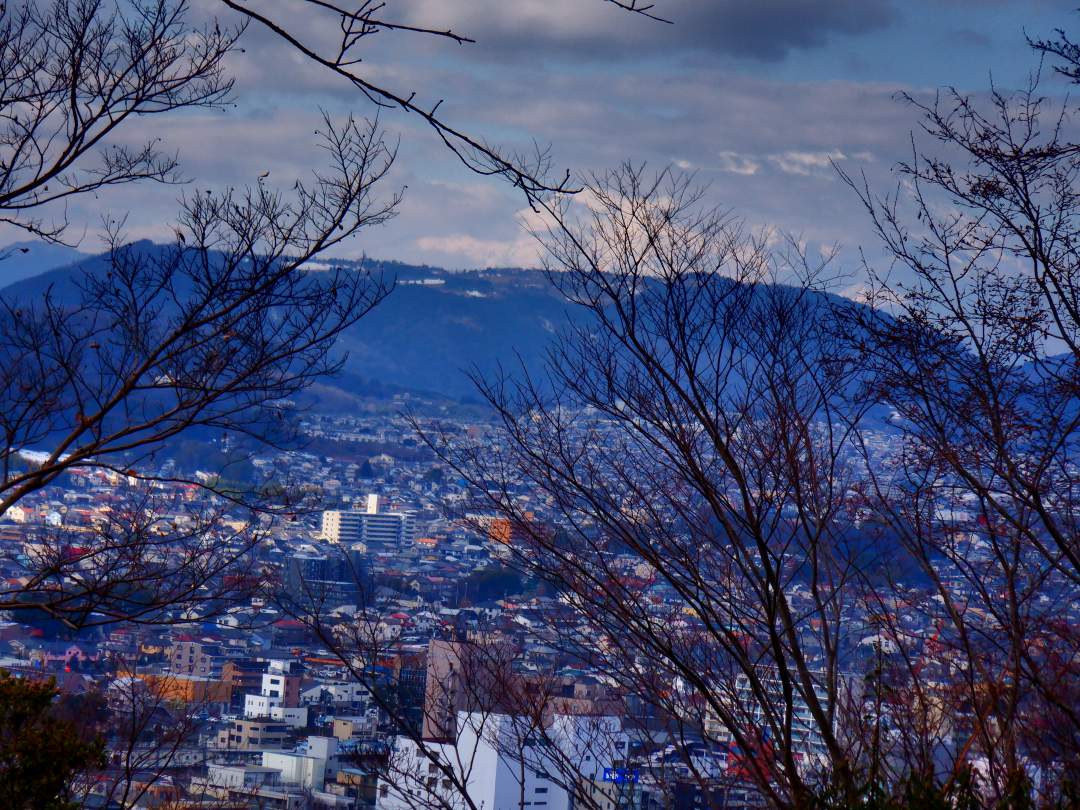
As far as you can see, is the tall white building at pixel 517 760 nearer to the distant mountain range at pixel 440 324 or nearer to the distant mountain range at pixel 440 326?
the distant mountain range at pixel 440 326

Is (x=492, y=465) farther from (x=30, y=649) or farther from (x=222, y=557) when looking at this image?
(x=30, y=649)

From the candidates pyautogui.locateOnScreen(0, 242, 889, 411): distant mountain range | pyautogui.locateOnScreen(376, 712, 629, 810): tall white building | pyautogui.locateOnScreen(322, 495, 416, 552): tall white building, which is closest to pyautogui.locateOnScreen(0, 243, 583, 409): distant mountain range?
pyautogui.locateOnScreen(0, 242, 889, 411): distant mountain range

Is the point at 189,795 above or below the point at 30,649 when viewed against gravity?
below

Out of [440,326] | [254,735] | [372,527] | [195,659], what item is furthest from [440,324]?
[254,735]

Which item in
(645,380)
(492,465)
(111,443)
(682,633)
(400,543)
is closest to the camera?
(645,380)

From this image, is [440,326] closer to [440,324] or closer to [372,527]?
[440,324]

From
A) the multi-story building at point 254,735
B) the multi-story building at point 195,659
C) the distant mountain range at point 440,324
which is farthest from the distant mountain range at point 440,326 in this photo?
the multi-story building at point 254,735

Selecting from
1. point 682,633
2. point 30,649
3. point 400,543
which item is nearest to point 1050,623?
point 682,633

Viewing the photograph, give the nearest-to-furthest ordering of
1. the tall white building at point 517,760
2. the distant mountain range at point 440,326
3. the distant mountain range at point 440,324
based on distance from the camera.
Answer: the tall white building at point 517,760 < the distant mountain range at point 440,326 < the distant mountain range at point 440,324
